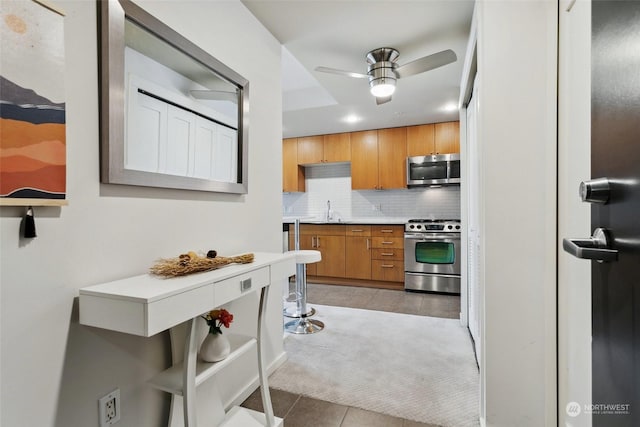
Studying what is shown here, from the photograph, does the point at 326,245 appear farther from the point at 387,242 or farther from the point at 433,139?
the point at 433,139

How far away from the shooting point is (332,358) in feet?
7.74

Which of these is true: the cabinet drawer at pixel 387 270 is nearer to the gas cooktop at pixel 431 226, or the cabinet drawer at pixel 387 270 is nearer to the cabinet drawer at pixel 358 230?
the cabinet drawer at pixel 358 230

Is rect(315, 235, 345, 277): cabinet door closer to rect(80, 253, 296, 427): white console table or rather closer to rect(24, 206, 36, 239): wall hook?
rect(80, 253, 296, 427): white console table

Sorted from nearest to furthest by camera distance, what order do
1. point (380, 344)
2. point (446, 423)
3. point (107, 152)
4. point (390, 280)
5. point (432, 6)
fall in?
point (107, 152) < point (446, 423) < point (432, 6) < point (380, 344) < point (390, 280)

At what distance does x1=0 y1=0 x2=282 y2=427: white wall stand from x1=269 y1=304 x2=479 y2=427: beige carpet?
1032 millimetres

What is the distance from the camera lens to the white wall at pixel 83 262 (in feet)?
2.86

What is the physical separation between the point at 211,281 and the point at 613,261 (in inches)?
44.7

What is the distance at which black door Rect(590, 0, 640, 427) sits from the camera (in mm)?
574

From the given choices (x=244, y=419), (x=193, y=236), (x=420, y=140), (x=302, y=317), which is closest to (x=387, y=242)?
(x=420, y=140)

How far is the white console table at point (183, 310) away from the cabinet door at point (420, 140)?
3.58 metres

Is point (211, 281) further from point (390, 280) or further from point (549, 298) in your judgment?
point (390, 280)

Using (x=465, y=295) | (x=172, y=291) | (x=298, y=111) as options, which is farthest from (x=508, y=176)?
(x=298, y=111)

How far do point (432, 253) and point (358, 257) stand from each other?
1029 mm

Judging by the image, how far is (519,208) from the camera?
4.61 ft
